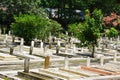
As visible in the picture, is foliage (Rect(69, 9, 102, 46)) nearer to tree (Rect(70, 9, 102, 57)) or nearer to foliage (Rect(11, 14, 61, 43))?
tree (Rect(70, 9, 102, 57))

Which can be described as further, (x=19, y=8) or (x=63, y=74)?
(x=19, y=8)

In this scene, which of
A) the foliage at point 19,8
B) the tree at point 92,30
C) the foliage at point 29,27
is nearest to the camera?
the tree at point 92,30

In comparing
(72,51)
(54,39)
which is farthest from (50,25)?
(72,51)

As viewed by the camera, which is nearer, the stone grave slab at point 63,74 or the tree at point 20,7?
the stone grave slab at point 63,74

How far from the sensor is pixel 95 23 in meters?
30.3

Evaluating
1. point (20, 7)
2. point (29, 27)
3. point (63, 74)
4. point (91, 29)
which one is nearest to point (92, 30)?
point (91, 29)

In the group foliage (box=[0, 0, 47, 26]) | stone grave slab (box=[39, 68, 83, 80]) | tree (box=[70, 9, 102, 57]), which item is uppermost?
foliage (box=[0, 0, 47, 26])

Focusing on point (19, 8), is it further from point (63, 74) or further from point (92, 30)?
point (63, 74)

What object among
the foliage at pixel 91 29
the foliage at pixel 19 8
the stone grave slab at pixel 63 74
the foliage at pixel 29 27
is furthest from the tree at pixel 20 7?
the stone grave slab at pixel 63 74

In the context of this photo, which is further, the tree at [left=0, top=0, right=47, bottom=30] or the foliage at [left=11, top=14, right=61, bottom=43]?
the tree at [left=0, top=0, right=47, bottom=30]

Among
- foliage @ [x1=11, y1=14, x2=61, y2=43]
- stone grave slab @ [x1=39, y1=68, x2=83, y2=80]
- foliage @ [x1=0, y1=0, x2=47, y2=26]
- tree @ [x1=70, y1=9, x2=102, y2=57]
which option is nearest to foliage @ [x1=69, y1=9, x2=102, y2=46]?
tree @ [x1=70, y1=9, x2=102, y2=57]

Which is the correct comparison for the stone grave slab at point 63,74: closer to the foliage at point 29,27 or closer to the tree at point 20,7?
the foliage at point 29,27

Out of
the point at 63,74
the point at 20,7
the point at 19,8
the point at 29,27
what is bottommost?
the point at 63,74

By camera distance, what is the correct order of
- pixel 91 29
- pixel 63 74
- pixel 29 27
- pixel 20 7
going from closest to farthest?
pixel 63 74
pixel 91 29
pixel 29 27
pixel 20 7
